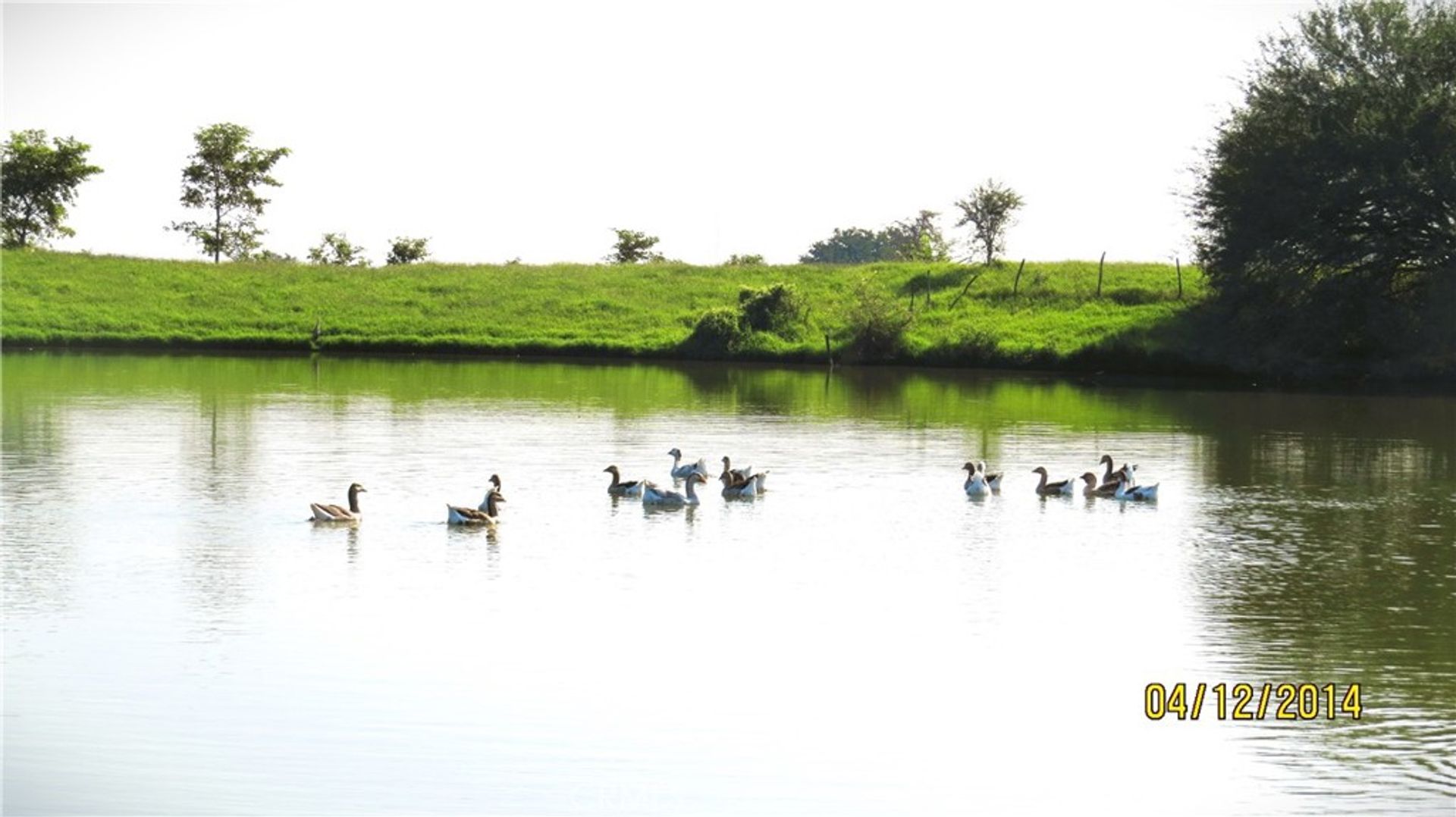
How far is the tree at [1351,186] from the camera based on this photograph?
5466 centimetres

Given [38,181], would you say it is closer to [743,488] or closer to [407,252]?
[407,252]

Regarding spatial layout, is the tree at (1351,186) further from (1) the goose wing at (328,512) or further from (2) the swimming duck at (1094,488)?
(1) the goose wing at (328,512)

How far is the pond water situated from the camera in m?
13.0

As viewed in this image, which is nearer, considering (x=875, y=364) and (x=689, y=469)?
(x=689, y=469)

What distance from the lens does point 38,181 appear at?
98438mm

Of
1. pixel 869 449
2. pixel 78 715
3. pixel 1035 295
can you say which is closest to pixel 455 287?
pixel 1035 295

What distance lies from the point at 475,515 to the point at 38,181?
273 ft

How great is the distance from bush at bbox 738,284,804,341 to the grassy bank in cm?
39

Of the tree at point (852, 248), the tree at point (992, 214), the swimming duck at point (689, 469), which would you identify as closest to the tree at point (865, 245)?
the tree at point (852, 248)

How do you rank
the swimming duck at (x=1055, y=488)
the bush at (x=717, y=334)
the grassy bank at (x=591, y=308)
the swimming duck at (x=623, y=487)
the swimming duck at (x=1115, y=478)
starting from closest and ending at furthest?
1. the swimming duck at (x=623, y=487)
2. the swimming duck at (x=1115, y=478)
3. the swimming duck at (x=1055, y=488)
4. the grassy bank at (x=591, y=308)
5. the bush at (x=717, y=334)

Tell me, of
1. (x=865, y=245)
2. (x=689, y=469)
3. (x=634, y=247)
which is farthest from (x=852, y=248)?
(x=689, y=469)

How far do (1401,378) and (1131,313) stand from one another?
14.9 meters

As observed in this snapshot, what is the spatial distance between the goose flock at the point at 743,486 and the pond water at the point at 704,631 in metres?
0.32

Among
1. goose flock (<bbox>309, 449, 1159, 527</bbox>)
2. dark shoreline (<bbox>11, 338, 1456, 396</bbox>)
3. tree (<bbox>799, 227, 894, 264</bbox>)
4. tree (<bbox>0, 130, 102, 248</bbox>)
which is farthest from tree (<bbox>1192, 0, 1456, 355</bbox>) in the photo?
tree (<bbox>799, 227, 894, 264</bbox>)
